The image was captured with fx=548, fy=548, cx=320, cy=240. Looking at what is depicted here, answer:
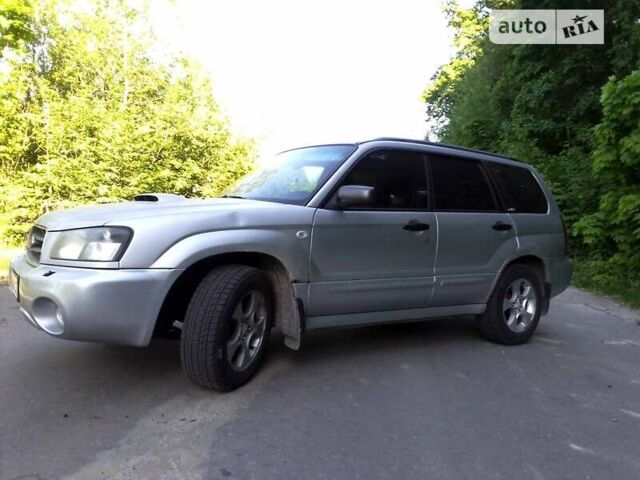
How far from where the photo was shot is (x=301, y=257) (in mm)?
3869

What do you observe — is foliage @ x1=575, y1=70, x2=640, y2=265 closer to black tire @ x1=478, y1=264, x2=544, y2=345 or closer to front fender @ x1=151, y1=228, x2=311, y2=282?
black tire @ x1=478, y1=264, x2=544, y2=345

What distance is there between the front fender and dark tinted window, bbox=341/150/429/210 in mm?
678

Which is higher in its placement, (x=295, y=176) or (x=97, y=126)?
(x=97, y=126)

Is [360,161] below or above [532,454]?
above

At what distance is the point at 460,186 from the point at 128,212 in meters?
2.92

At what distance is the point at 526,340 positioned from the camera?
17.5 feet

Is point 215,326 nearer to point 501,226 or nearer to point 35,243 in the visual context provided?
point 35,243

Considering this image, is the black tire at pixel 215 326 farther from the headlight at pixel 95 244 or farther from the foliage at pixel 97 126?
the foliage at pixel 97 126

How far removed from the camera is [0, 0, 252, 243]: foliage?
11695 mm

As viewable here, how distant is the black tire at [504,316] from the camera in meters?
5.12

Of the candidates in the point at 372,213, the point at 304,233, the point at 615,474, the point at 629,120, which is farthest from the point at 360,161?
the point at 629,120

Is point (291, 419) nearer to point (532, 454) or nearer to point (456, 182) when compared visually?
point (532, 454)

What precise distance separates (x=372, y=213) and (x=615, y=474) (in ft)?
7.53

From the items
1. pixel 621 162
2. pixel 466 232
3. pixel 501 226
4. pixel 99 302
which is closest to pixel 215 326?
pixel 99 302
